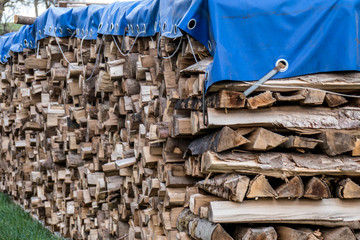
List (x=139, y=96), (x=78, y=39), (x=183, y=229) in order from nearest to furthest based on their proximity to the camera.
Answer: (x=183, y=229) → (x=139, y=96) → (x=78, y=39)

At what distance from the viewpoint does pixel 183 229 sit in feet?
12.7

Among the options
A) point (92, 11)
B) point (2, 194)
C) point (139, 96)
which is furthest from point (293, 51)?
point (2, 194)

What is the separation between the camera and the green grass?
7.13 metres

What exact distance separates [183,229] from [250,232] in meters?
0.76

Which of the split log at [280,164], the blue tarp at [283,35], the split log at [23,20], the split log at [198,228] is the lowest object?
the split log at [198,228]

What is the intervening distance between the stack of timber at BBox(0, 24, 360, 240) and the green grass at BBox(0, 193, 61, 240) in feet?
2.47

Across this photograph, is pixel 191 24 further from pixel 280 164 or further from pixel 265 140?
pixel 280 164

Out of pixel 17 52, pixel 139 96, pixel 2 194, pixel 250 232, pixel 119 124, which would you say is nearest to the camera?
pixel 250 232

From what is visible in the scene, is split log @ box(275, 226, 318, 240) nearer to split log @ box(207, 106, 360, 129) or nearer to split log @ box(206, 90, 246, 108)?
split log @ box(207, 106, 360, 129)

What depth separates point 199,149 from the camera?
359 cm

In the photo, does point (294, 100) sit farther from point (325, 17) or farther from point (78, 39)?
point (78, 39)

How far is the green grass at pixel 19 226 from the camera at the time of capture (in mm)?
7133

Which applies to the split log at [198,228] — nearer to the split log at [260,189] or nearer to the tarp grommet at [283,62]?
the split log at [260,189]

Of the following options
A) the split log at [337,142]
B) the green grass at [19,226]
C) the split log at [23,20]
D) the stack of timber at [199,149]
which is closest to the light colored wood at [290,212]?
the stack of timber at [199,149]
